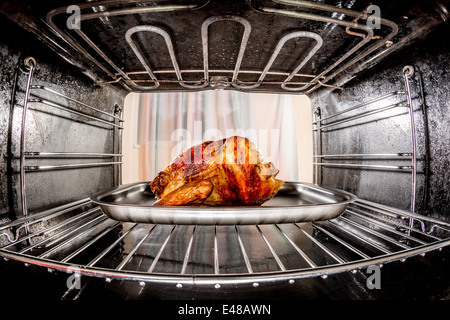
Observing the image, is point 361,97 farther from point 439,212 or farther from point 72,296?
point 72,296

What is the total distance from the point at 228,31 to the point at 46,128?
2.70ft

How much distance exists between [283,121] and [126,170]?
171 cm

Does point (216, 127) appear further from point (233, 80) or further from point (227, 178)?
point (227, 178)

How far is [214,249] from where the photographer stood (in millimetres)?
793

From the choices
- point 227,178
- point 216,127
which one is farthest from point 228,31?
point 216,127

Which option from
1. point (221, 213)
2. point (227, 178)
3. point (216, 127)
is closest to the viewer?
point (221, 213)

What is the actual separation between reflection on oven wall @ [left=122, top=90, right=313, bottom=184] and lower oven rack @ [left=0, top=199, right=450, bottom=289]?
4.13ft

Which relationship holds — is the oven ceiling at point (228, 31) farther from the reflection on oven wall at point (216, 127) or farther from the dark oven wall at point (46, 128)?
the reflection on oven wall at point (216, 127)

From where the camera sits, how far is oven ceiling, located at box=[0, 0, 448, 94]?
65 centimetres

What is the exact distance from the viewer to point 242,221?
69 cm

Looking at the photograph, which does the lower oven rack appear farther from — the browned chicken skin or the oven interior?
the browned chicken skin

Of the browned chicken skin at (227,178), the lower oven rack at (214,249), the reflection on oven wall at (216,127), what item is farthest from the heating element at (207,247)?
the reflection on oven wall at (216,127)
